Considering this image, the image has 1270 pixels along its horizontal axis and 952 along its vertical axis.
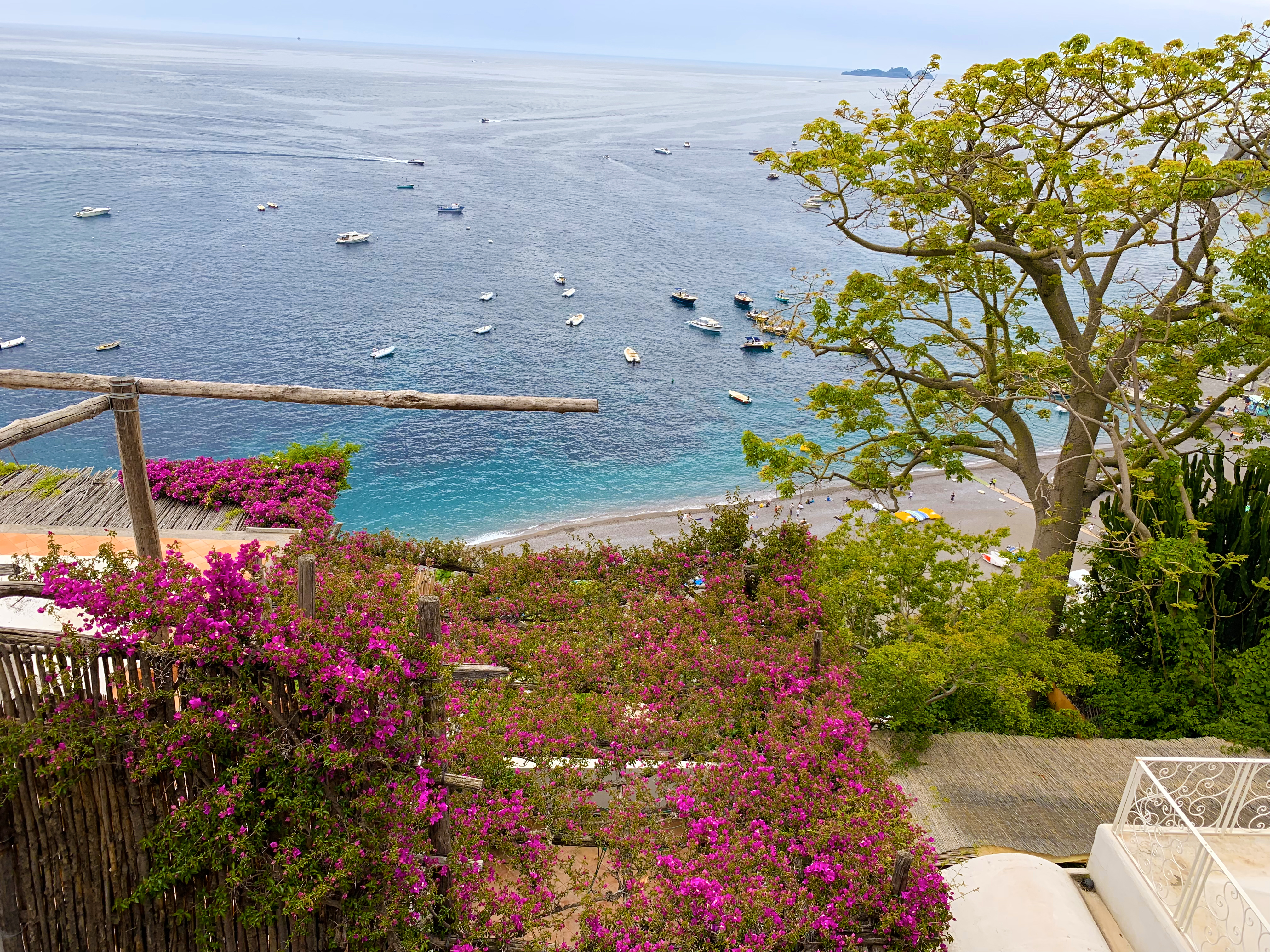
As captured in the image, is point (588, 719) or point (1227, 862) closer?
point (1227, 862)

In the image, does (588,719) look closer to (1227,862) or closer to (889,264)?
(1227,862)

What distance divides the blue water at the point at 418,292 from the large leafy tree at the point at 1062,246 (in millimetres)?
18872

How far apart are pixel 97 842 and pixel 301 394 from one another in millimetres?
3663

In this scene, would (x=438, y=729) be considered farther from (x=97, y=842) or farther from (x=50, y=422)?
(x=50, y=422)

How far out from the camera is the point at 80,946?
505cm

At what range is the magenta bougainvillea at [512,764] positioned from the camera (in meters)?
4.50

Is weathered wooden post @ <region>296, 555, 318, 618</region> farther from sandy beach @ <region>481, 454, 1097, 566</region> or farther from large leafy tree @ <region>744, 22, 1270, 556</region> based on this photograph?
sandy beach @ <region>481, 454, 1097, 566</region>

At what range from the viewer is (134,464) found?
6.48m

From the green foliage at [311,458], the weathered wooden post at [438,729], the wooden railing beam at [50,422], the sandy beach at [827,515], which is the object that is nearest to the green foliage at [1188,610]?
the weathered wooden post at [438,729]

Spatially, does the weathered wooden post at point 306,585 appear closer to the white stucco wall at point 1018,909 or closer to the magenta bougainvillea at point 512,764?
the magenta bougainvillea at point 512,764

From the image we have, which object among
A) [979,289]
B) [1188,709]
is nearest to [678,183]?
[979,289]

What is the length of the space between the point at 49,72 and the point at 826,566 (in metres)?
178

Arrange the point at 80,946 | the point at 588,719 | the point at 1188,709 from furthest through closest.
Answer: the point at 1188,709 < the point at 588,719 < the point at 80,946

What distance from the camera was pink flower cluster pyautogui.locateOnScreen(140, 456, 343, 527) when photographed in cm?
1195
